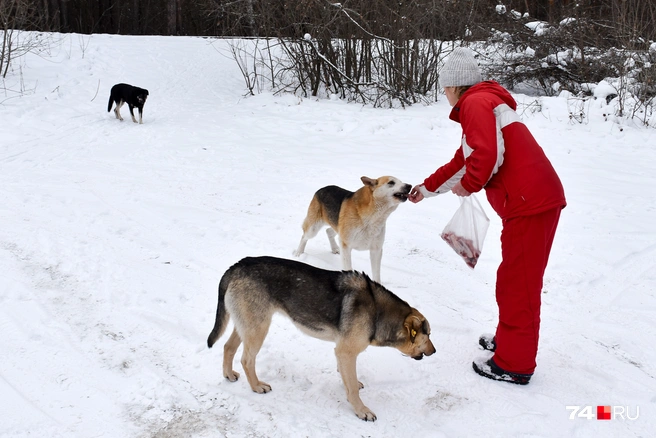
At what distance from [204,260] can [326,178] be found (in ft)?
12.8

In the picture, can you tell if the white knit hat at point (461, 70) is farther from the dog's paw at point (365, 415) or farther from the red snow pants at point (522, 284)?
the dog's paw at point (365, 415)

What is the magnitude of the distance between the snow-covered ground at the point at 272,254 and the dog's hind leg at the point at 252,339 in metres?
0.20

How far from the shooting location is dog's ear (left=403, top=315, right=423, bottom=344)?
3.96 m

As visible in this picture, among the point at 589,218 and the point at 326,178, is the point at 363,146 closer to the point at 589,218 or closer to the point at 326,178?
the point at 326,178

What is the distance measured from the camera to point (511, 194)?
4117 mm

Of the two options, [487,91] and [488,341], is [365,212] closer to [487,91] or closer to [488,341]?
[488,341]

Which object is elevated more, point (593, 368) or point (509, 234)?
point (509, 234)

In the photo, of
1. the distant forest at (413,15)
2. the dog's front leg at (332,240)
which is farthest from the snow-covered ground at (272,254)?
the distant forest at (413,15)

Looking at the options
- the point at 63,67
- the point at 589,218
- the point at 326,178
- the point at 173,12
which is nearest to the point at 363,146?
the point at 326,178

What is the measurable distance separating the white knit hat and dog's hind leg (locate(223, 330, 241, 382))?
274 cm

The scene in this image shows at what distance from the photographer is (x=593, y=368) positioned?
15.0ft

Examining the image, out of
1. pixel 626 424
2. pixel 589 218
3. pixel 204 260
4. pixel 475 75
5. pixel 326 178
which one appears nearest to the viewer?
pixel 626 424

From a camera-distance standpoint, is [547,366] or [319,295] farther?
[547,366]

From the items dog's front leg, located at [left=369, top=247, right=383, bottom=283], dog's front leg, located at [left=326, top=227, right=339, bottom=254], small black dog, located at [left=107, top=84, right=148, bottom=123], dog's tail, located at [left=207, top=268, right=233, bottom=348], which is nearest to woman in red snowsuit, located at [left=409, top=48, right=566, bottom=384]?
dog's front leg, located at [left=369, top=247, right=383, bottom=283]
